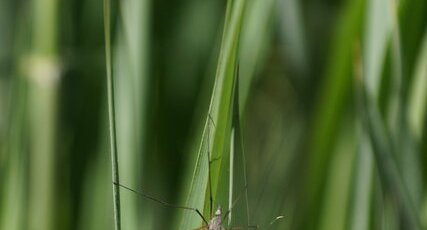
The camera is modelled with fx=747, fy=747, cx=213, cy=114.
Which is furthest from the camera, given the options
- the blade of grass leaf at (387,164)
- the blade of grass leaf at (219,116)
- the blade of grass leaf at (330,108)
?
the blade of grass leaf at (330,108)

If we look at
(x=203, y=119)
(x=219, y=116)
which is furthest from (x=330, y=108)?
(x=219, y=116)

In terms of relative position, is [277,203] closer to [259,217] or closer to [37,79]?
[259,217]

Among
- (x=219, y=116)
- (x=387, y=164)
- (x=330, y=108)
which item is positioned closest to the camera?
(x=219, y=116)

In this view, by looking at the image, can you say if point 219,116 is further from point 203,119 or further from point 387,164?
point 203,119

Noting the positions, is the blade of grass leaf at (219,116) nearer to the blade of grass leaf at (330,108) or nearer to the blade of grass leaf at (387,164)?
the blade of grass leaf at (387,164)

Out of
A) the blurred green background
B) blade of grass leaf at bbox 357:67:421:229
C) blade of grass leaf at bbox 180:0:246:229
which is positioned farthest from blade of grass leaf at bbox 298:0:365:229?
blade of grass leaf at bbox 180:0:246:229

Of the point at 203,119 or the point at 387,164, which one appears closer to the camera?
the point at 387,164

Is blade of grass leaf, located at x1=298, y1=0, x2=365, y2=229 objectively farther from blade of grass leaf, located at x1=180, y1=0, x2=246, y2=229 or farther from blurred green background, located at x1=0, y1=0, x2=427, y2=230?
blade of grass leaf, located at x1=180, y1=0, x2=246, y2=229

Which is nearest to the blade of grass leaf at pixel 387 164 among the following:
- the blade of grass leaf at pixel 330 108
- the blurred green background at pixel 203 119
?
the blurred green background at pixel 203 119
